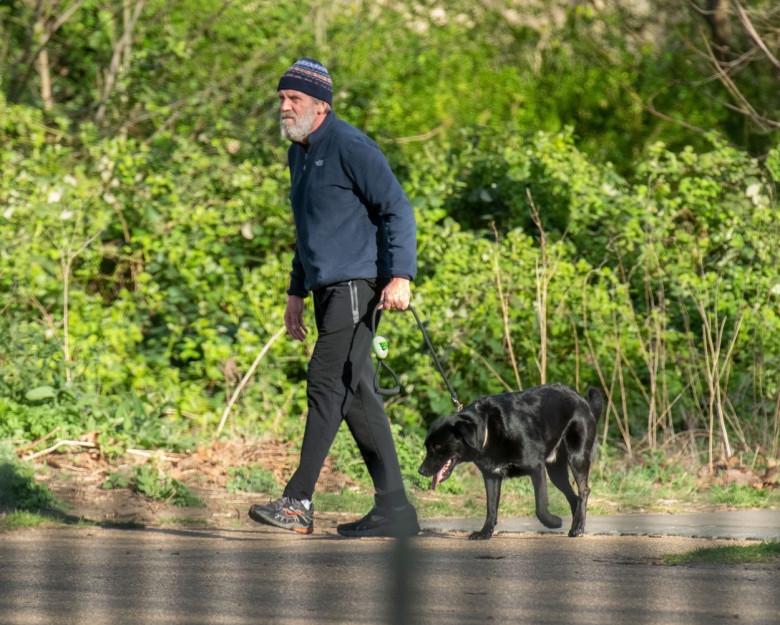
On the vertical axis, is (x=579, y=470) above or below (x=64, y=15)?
below

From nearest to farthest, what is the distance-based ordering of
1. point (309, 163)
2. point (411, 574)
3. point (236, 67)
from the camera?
point (411, 574) → point (309, 163) → point (236, 67)

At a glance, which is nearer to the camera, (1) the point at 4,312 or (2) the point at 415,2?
(1) the point at 4,312

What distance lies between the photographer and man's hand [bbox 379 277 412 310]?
6.39m

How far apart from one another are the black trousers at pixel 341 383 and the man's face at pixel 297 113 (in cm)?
70

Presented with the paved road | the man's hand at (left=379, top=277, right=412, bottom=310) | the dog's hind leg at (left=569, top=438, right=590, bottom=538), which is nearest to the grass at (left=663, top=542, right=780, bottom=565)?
the paved road

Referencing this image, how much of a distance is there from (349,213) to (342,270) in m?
0.26

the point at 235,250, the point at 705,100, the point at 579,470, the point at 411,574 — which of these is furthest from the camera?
the point at 705,100

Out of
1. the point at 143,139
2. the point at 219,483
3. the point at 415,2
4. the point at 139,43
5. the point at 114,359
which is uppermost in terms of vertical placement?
the point at 415,2

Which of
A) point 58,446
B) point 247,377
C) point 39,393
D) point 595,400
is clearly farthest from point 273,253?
point 595,400

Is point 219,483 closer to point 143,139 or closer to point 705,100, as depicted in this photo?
point 143,139

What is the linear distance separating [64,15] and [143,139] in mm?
1303

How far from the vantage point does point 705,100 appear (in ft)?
56.2

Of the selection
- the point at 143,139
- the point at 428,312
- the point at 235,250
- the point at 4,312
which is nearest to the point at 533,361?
the point at 428,312

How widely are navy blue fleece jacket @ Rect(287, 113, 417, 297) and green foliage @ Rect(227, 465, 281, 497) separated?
2.07 m
